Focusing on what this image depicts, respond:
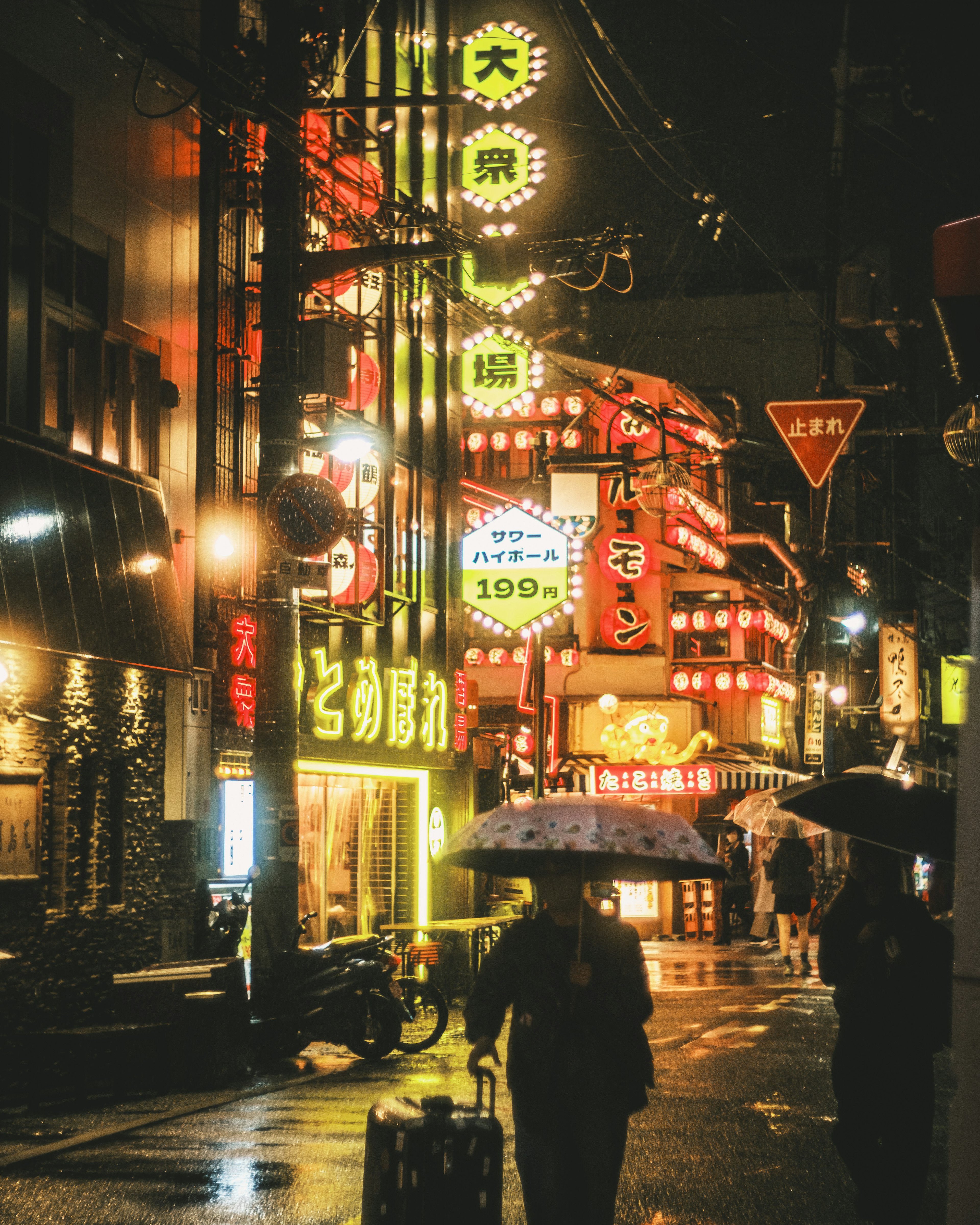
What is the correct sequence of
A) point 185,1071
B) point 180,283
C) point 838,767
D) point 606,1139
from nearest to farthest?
point 606,1139
point 185,1071
point 180,283
point 838,767

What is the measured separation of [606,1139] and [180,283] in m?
12.7

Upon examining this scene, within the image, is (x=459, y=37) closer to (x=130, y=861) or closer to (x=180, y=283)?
(x=180, y=283)

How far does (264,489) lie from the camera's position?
45.1ft

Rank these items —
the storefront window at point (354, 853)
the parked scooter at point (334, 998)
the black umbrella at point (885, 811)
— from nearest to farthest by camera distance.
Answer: the black umbrella at point (885, 811) < the parked scooter at point (334, 998) < the storefront window at point (354, 853)

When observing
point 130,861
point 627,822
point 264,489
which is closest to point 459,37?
point 264,489

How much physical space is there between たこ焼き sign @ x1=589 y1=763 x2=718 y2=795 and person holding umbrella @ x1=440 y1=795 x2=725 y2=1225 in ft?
81.3

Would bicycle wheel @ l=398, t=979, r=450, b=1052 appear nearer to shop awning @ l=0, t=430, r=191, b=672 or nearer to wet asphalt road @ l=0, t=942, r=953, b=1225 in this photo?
wet asphalt road @ l=0, t=942, r=953, b=1225

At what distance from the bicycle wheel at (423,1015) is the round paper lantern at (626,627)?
19.1m

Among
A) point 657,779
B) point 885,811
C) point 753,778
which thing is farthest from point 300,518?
point 753,778

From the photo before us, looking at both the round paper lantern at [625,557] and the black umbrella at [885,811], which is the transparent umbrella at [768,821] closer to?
the round paper lantern at [625,557]

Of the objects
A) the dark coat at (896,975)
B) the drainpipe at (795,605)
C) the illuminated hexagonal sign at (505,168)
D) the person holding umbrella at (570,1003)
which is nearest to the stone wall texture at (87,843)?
the person holding umbrella at (570,1003)

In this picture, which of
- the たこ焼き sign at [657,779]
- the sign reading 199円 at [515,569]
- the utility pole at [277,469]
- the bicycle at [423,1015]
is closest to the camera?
the utility pole at [277,469]

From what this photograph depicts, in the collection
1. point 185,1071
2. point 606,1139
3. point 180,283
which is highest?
point 180,283

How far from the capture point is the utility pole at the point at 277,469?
1344cm
